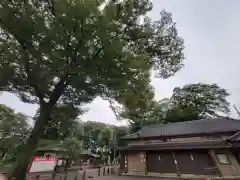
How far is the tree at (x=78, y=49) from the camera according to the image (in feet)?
23.3

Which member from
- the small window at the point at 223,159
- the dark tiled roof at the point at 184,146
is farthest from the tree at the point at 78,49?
the small window at the point at 223,159

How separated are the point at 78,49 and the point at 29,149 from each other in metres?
6.29

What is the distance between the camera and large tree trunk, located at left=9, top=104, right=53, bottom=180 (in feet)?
23.6

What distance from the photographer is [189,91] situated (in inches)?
1548

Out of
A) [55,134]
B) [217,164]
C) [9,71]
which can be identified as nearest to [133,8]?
[9,71]

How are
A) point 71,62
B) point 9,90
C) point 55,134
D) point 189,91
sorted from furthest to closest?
point 189,91 < point 55,134 < point 9,90 < point 71,62

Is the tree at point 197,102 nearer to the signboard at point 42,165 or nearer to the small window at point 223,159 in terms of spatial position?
the small window at point 223,159

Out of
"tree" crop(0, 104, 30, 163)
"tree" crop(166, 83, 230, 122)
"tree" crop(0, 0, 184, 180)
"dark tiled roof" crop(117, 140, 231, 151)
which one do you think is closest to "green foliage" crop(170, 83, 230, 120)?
"tree" crop(166, 83, 230, 122)

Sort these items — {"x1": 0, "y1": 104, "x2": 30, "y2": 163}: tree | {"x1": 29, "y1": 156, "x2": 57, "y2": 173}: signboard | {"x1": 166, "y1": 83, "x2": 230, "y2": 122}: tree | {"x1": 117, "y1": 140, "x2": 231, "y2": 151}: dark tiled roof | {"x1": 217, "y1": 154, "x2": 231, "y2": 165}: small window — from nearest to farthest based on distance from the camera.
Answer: {"x1": 29, "y1": 156, "x2": 57, "y2": 173}: signboard → {"x1": 217, "y1": 154, "x2": 231, "y2": 165}: small window → {"x1": 117, "y1": 140, "x2": 231, "y2": 151}: dark tiled roof → {"x1": 0, "y1": 104, "x2": 30, "y2": 163}: tree → {"x1": 166, "y1": 83, "x2": 230, "y2": 122}: tree

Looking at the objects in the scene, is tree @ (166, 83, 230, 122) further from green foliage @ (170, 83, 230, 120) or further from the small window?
the small window

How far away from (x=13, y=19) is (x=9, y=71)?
280 cm

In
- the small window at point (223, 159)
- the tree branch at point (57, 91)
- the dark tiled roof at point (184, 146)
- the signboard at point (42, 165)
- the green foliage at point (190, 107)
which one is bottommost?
the signboard at point (42, 165)

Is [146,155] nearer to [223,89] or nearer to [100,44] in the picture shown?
[100,44]

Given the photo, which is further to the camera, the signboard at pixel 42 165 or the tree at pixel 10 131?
the tree at pixel 10 131
